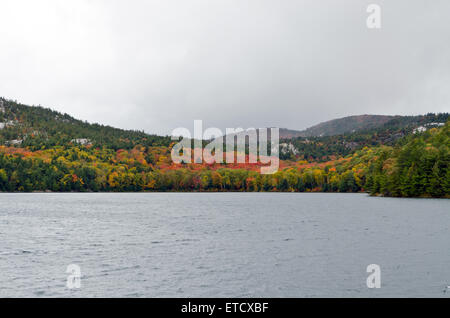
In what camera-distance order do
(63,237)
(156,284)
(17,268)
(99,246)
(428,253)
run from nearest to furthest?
(156,284) < (17,268) < (428,253) < (99,246) < (63,237)

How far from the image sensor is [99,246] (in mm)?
48844

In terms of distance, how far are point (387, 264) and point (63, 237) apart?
42510mm
